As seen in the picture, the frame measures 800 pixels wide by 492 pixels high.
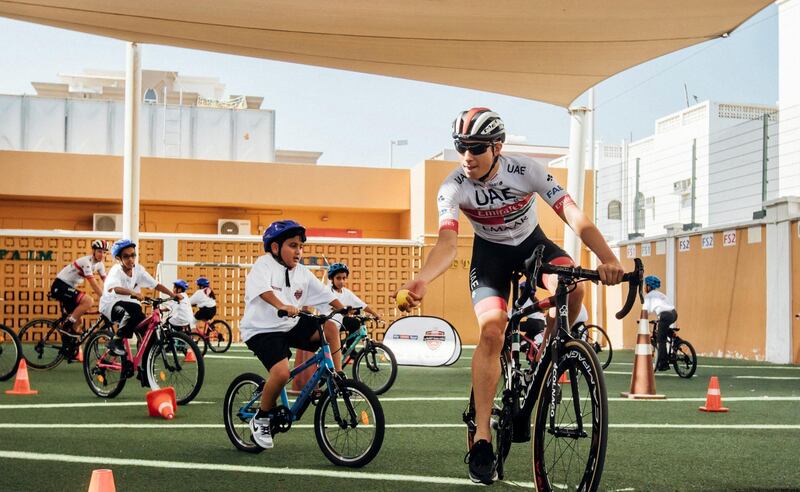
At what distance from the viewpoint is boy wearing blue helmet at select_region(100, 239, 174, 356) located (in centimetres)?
1059

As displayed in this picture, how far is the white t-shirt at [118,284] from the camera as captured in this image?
10.9 meters

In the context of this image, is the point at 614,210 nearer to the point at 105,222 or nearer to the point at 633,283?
the point at 105,222

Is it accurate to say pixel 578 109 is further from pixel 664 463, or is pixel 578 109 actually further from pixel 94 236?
pixel 664 463

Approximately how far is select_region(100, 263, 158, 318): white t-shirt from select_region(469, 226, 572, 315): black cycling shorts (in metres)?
6.63

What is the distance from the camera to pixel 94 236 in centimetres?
2316

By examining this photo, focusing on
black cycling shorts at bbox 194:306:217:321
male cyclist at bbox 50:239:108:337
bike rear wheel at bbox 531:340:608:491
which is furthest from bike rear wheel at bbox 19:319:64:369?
bike rear wheel at bbox 531:340:608:491

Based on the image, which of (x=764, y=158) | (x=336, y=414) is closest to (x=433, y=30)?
(x=336, y=414)

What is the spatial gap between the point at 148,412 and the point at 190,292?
15.1 meters

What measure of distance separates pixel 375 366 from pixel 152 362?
271cm

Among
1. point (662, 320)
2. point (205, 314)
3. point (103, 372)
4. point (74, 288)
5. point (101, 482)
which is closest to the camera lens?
point (101, 482)

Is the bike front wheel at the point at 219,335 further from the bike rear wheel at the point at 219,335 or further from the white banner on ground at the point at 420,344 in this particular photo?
the white banner on ground at the point at 420,344

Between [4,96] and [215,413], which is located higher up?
[4,96]

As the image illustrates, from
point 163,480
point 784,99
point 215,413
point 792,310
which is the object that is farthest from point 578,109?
point 784,99

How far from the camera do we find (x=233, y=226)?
28.4 metres
